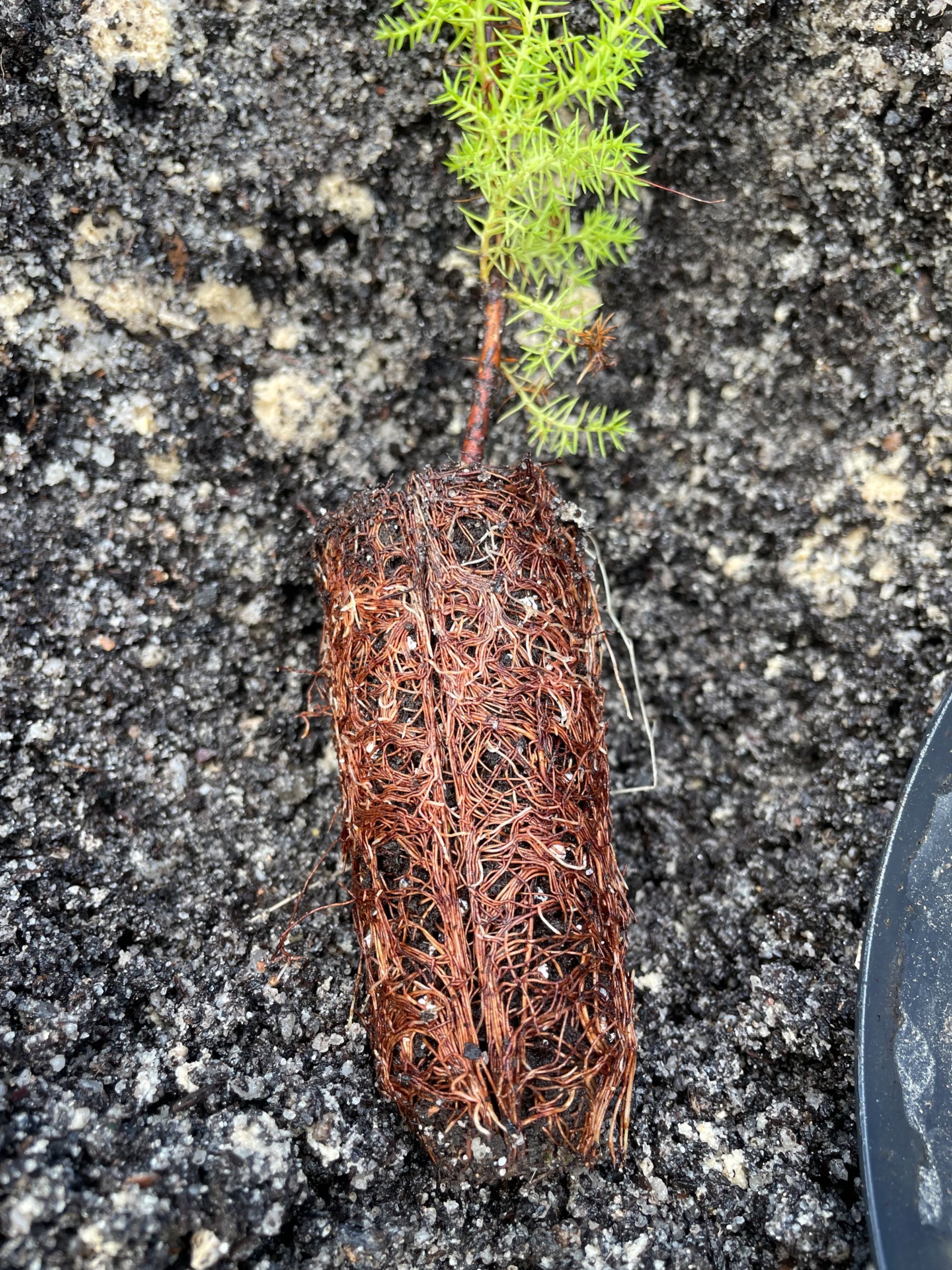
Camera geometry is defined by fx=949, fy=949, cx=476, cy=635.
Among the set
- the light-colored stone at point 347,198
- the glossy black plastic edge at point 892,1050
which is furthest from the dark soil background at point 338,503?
the glossy black plastic edge at point 892,1050

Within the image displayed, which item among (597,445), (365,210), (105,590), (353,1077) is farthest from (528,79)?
(353,1077)

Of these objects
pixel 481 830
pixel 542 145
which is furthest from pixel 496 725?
pixel 542 145

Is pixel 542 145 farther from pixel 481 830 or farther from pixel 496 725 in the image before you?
pixel 481 830

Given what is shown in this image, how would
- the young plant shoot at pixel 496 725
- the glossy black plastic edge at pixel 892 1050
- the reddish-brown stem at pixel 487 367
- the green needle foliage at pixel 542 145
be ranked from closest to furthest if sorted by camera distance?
the glossy black plastic edge at pixel 892 1050 → the young plant shoot at pixel 496 725 → the green needle foliage at pixel 542 145 → the reddish-brown stem at pixel 487 367

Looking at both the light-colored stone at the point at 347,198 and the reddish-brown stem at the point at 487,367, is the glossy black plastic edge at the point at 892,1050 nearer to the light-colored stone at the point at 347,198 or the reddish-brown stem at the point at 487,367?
the reddish-brown stem at the point at 487,367

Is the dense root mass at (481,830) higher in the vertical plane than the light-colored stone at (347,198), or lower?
lower

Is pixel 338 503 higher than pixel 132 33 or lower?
lower

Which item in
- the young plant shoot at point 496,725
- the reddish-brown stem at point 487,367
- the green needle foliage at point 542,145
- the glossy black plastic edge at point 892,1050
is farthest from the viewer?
the reddish-brown stem at point 487,367

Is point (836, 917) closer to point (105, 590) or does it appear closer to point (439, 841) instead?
point (439, 841)
